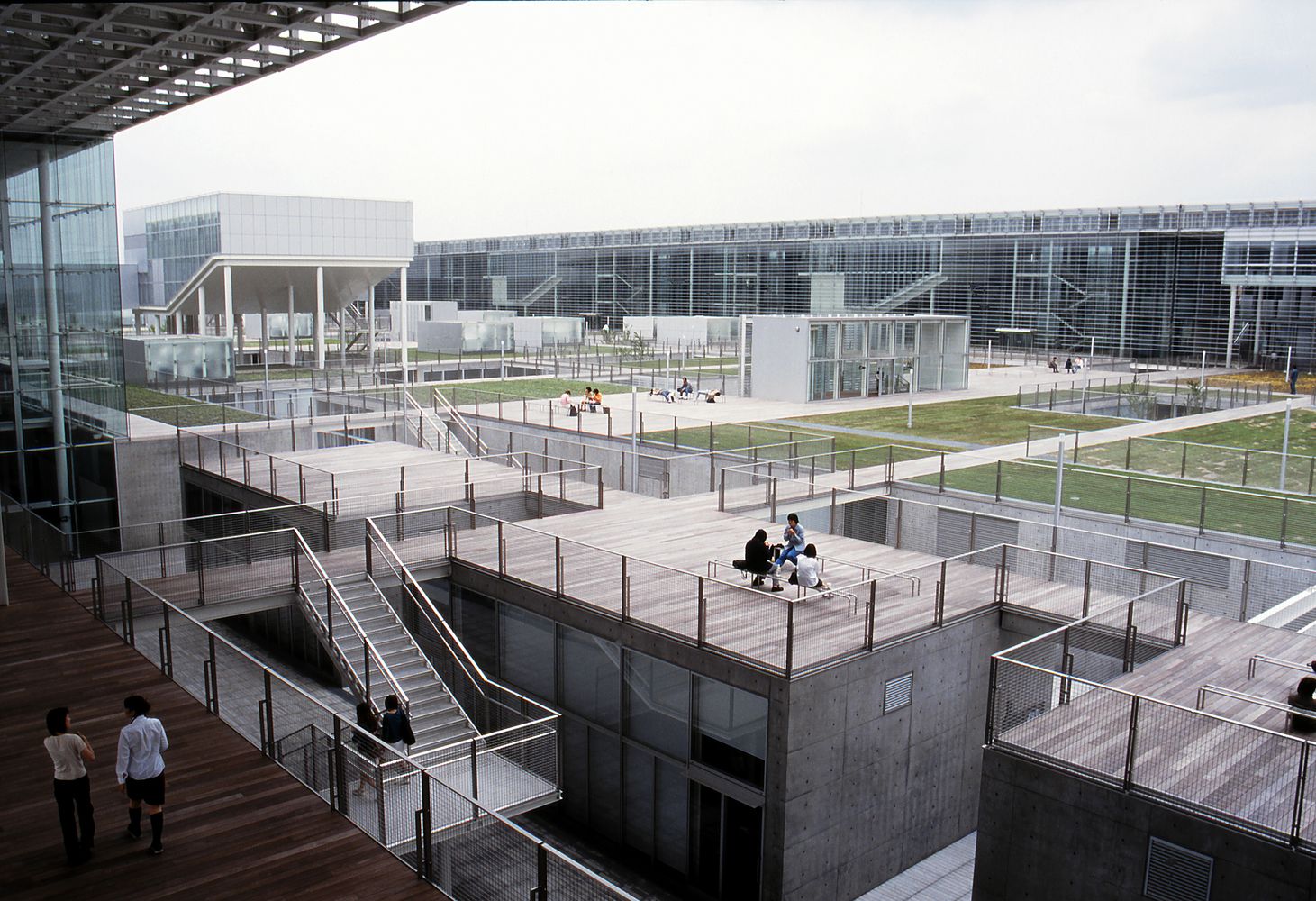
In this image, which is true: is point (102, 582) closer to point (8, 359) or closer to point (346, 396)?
point (8, 359)

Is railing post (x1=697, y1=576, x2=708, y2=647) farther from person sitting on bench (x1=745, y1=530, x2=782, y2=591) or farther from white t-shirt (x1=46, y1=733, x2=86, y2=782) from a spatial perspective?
white t-shirt (x1=46, y1=733, x2=86, y2=782)

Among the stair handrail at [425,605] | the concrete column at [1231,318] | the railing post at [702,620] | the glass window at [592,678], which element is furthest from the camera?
the concrete column at [1231,318]

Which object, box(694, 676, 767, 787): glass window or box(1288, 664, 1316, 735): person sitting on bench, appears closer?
box(1288, 664, 1316, 735): person sitting on bench

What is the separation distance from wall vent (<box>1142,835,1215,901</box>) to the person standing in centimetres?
790

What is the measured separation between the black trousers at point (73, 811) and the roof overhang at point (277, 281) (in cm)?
3826

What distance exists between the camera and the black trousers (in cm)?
738

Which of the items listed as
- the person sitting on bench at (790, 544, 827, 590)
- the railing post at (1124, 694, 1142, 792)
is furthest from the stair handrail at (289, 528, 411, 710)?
the railing post at (1124, 694, 1142, 792)

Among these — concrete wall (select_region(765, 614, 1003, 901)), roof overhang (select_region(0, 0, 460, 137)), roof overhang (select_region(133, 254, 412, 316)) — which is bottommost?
concrete wall (select_region(765, 614, 1003, 901))

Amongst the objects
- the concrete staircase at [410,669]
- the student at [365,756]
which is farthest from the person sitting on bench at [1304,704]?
the concrete staircase at [410,669]

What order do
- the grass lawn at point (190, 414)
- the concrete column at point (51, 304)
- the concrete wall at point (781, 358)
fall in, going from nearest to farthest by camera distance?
the concrete column at point (51, 304) → the grass lawn at point (190, 414) → the concrete wall at point (781, 358)

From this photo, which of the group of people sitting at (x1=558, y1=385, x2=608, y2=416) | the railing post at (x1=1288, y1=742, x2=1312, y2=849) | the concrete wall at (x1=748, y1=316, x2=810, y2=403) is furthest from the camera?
the concrete wall at (x1=748, y1=316, x2=810, y2=403)

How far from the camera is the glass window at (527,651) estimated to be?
14.4m

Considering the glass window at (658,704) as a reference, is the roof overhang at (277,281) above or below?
above

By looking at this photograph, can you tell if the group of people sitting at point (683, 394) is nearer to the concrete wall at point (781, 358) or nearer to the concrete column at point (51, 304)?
the concrete wall at point (781, 358)
